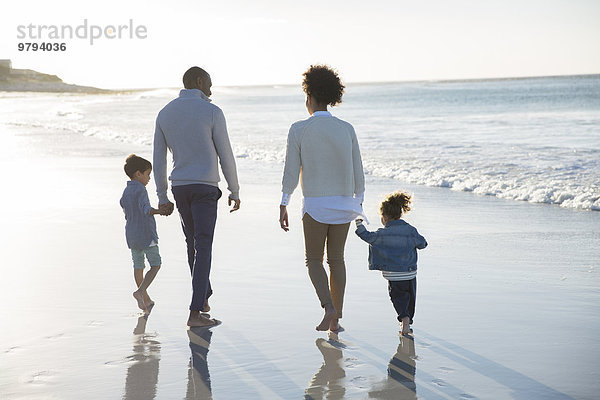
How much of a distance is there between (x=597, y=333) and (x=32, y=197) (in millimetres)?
8457

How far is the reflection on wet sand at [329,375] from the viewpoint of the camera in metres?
3.67

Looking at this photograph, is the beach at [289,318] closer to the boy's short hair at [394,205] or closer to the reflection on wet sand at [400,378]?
the reflection on wet sand at [400,378]

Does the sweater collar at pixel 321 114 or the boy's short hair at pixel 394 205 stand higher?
the sweater collar at pixel 321 114

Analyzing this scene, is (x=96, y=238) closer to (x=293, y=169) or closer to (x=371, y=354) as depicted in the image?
A: (x=293, y=169)

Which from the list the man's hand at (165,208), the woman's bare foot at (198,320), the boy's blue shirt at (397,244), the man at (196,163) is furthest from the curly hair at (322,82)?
the woman's bare foot at (198,320)

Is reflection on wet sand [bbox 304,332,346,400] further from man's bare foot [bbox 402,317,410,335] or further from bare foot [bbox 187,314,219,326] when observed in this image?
bare foot [bbox 187,314,219,326]

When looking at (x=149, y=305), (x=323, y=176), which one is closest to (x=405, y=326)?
(x=323, y=176)

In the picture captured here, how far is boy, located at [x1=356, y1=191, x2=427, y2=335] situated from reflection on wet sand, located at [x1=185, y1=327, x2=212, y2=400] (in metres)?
1.21

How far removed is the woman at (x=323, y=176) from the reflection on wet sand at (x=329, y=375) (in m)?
0.24

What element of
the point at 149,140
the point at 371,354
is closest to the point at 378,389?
the point at 371,354

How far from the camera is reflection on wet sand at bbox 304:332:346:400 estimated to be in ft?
12.0

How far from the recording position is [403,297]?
4.66 metres

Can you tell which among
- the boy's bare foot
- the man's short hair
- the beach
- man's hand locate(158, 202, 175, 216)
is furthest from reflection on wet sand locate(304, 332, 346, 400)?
the man's short hair

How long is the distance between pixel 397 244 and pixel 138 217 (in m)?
1.92
